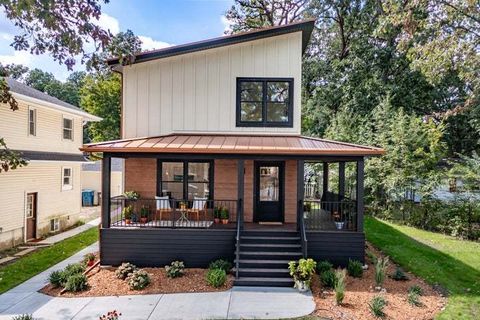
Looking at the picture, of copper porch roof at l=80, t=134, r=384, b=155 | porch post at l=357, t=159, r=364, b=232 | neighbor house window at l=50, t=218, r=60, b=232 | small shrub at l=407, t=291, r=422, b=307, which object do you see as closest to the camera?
small shrub at l=407, t=291, r=422, b=307

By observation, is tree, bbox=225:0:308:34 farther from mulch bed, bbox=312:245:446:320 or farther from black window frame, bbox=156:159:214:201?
mulch bed, bbox=312:245:446:320

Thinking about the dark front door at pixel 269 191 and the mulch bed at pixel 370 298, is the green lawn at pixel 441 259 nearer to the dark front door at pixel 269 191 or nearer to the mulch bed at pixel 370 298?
the mulch bed at pixel 370 298

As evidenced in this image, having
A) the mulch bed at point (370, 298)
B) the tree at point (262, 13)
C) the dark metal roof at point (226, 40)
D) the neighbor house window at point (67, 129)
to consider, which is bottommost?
the mulch bed at point (370, 298)

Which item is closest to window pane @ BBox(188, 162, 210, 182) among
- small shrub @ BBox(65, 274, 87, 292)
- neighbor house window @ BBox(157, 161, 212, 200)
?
neighbor house window @ BBox(157, 161, 212, 200)

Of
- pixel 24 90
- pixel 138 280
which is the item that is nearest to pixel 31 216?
pixel 24 90

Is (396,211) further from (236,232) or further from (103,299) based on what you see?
(103,299)

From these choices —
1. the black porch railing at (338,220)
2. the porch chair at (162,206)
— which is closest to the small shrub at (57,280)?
the porch chair at (162,206)

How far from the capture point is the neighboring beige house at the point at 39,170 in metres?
14.2

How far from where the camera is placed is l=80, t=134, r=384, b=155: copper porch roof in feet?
33.4

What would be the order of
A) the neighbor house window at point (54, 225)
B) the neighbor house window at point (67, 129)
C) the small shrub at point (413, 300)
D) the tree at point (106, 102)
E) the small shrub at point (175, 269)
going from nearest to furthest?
the small shrub at point (413, 300) < the small shrub at point (175, 269) < the neighbor house window at point (54, 225) < the neighbor house window at point (67, 129) < the tree at point (106, 102)

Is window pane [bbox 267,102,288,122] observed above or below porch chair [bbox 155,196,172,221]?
above

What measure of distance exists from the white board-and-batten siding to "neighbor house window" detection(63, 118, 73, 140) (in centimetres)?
780

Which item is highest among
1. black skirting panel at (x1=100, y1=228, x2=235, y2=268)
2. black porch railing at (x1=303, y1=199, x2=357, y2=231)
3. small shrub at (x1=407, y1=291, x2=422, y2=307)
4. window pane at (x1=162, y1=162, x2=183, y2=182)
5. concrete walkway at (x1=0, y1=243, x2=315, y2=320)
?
window pane at (x1=162, y1=162, x2=183, y2=182)

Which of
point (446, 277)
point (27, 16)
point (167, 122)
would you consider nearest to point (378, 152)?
point (446, 277)
